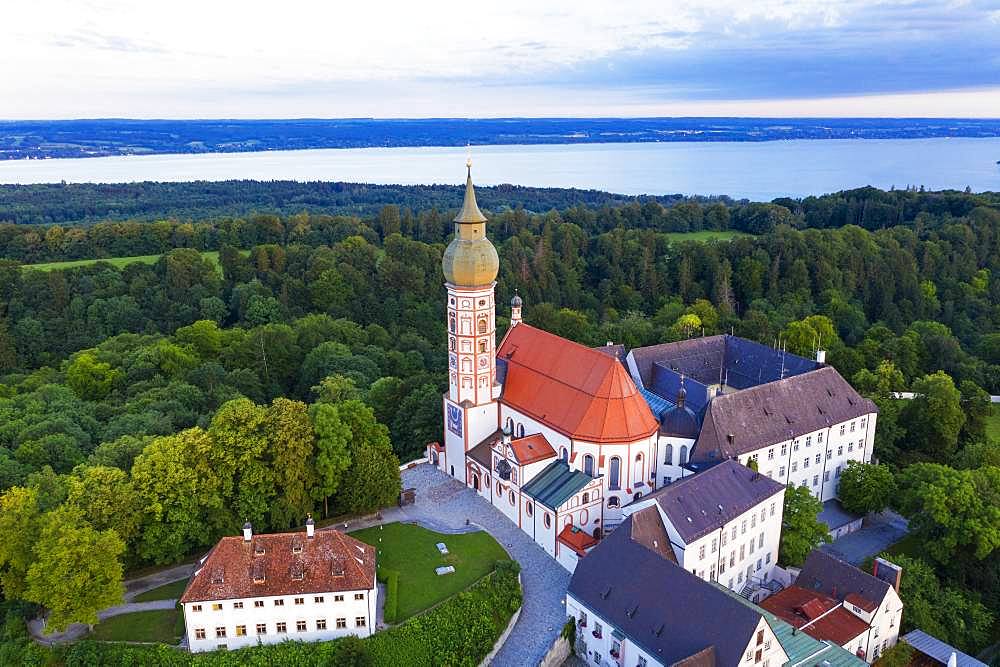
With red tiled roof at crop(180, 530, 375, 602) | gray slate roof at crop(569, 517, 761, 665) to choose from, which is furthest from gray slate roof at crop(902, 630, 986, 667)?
red tiled roof at crop(180, 530, 375, 602)

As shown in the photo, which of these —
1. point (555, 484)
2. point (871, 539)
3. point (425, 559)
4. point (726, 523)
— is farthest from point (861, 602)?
point (425, 559)

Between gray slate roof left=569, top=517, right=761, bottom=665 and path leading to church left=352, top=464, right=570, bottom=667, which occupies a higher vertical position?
gray slate roof left=569, top=517, right=761, bottom=665

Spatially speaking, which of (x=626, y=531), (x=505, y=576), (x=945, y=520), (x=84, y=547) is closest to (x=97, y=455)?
(x=84, y=547)

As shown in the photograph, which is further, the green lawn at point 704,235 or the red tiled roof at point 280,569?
the green lawn at point 704,235

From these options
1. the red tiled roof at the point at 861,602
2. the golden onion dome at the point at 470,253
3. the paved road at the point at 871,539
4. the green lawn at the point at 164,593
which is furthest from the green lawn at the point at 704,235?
the green lawn at the point at 164,593

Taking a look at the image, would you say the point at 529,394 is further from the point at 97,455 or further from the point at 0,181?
the point at 0,181

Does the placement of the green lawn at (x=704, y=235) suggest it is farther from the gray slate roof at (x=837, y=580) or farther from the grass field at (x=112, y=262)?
the gray slate roof at (x=837, y=580)

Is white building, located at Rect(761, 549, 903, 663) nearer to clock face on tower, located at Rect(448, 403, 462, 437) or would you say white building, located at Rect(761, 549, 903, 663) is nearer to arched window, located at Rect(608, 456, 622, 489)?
arched window, located at Rect(608, 456, 622, 489)
